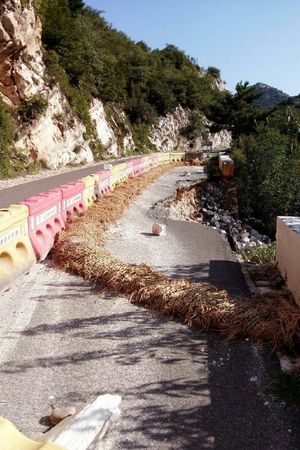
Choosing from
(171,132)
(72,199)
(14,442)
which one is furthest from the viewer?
(171,132)

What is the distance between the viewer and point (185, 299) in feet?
17.8

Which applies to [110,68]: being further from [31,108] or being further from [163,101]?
[31,108]

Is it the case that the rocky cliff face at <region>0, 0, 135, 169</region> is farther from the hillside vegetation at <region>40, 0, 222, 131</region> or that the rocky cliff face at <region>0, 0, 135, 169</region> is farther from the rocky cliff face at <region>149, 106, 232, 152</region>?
the rocky cliff face at <region>149, 106, 232, 152</region>

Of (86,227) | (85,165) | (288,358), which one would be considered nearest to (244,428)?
(288,358)

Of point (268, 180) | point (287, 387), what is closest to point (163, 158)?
point (268, 180)

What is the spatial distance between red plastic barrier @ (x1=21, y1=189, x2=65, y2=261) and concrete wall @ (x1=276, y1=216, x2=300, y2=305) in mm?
3796

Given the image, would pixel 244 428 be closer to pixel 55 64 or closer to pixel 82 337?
pixel 82 337

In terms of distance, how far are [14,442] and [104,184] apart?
11.4m

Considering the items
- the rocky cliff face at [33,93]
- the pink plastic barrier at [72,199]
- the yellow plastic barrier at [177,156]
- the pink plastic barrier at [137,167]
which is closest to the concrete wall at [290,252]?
the pink plastic barrier at [72,199]

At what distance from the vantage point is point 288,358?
14.3 ft

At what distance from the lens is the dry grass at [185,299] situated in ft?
15.8

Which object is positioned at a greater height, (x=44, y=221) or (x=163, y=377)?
(x=44, y=221)

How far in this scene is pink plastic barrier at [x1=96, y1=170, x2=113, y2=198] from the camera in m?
12.7

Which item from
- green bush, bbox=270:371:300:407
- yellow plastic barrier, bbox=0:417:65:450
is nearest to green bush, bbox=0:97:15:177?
green bush, bbox=270:371:300:407
